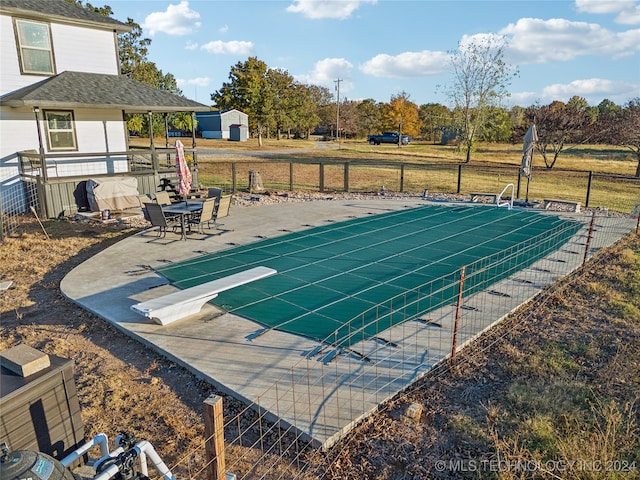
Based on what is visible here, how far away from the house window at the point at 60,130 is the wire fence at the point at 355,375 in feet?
38.7

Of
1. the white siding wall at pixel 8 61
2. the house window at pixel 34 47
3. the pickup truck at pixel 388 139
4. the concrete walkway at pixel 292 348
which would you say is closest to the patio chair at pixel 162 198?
the concrete walkway at pixel 292 348

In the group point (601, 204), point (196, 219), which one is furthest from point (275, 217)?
point (601, 204)

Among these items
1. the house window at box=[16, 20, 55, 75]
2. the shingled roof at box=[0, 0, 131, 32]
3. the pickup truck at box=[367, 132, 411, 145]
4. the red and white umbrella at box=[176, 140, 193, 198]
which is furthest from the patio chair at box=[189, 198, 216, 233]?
the pickup truck at box=[367, 132, 411, 145]

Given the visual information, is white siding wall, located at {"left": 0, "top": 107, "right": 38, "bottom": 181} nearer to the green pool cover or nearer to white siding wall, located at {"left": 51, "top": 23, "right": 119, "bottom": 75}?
white siding wall, located at {"left": 51, "top": 23, "right": 119, "bottom": 75}

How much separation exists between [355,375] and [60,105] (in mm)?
11196

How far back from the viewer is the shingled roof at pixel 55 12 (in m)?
12.1

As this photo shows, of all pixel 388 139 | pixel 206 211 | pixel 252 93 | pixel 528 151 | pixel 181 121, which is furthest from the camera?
pixel 181 121

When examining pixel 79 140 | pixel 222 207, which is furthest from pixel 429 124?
pixel 222 207

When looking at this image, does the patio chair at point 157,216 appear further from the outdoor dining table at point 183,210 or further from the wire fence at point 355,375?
the wire fence at point 355,375

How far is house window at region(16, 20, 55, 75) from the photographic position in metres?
12.4

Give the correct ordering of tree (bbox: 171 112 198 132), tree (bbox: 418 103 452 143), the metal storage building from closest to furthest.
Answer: tree (bbox: 171 112 198 132) → the metal storage building → tree (bbox: 418 103 452 143)

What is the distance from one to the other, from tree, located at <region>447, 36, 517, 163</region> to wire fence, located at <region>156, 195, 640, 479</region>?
24.4 meters

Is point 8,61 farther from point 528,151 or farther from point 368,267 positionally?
point 528,151

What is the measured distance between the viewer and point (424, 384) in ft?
14.5
